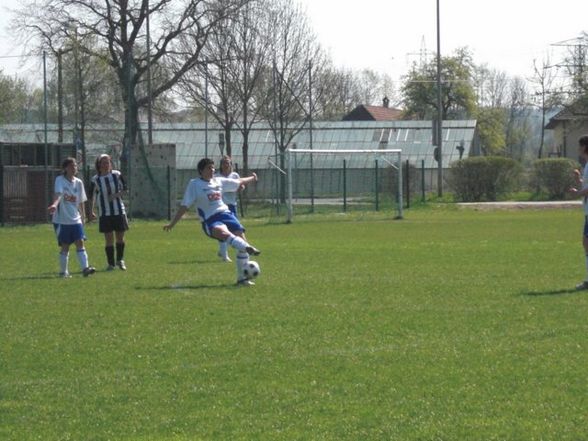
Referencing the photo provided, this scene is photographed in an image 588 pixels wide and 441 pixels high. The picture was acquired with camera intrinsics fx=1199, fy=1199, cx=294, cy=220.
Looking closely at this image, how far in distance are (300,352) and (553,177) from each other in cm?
4547

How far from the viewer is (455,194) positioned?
53.2 metres

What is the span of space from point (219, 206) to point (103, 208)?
10.4ft

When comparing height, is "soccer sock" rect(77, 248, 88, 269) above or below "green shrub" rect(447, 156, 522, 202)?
below

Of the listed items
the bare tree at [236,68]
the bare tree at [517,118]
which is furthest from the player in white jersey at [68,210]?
the bare tree at [517,118]

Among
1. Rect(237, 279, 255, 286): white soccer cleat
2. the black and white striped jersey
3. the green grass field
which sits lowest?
the green grass field

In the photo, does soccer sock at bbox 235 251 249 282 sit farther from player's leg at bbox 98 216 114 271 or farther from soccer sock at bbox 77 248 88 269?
player's leg at bbox 98 216 114 271

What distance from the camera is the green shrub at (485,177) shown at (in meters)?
52.1

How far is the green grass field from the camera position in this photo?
6840 mm

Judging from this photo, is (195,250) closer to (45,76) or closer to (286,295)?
(286,295)

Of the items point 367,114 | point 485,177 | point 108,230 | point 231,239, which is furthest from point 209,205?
point 367,114

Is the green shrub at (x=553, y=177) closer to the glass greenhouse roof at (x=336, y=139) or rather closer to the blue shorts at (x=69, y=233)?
the glass greenhouse roof at (x=336, y=139)

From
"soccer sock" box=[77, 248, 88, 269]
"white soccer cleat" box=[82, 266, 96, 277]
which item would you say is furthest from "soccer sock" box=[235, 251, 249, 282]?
"soccer sock" box=[77, 248, 88, 269]

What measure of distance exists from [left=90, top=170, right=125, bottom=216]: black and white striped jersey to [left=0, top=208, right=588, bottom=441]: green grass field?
1.14 metres

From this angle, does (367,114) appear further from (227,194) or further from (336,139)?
(227,194)
